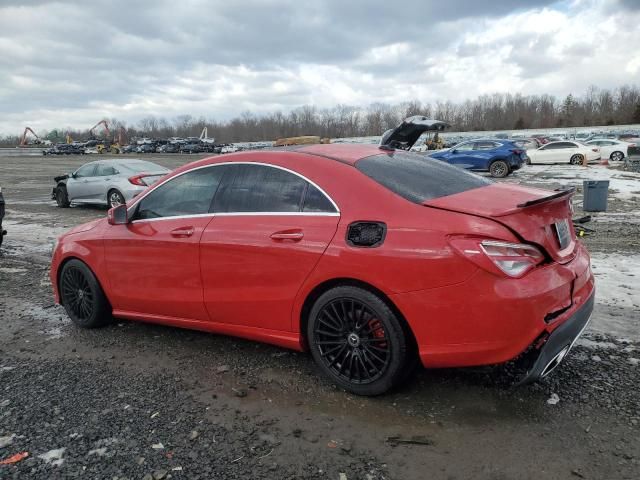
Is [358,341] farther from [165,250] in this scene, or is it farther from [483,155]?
[483,155]

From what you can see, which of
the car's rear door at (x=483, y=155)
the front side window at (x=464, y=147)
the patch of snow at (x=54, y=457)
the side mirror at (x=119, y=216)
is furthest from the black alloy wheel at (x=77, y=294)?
the front side window at (x=464, y=147)

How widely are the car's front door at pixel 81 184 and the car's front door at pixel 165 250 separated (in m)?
10.4

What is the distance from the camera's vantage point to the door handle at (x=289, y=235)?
3445 millimetres

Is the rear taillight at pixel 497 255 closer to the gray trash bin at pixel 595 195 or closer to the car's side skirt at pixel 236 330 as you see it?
the car's side skirt at pixel 236 330

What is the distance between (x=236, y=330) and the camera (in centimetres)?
390

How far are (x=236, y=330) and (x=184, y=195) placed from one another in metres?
1.21

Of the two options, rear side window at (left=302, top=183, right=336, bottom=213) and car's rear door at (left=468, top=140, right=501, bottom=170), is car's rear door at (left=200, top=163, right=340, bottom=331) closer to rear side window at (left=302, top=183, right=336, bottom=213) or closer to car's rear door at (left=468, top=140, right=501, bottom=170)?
rear side window at (left=302, top=183, right=336, bottom=213)

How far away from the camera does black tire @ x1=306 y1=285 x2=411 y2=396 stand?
124 inches

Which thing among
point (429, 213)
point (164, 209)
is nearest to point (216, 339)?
point (164, 209)

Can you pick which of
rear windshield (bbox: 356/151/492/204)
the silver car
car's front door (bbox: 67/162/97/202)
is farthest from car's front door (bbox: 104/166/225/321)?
car's front door (bbox: 67/162/97/202)

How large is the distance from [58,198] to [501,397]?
48.1 ft

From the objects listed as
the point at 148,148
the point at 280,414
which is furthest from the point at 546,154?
the point at 148,148

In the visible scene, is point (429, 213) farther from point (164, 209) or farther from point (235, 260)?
point (164, 209)

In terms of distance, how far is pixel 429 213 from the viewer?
10.1 ft
